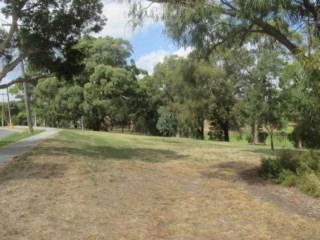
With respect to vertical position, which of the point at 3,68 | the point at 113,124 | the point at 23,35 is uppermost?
the point at 23,35

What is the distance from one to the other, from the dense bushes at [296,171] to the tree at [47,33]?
→ 36.7 ft

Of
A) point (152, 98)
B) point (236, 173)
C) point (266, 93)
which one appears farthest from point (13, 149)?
point (152, 98)

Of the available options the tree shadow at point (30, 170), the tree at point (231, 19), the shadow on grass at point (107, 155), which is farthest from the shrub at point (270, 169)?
the tree shadow at point (30, 170)

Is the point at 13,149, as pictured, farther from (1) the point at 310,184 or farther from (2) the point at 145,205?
(1) the point at 310,184

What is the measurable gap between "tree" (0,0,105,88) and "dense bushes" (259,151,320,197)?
1117cm

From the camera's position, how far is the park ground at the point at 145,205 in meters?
6.89

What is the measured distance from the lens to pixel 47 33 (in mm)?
19234

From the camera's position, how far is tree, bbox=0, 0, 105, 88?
62.1ft

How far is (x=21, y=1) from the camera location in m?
17.7

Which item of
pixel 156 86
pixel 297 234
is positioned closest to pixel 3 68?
pixel 297 234

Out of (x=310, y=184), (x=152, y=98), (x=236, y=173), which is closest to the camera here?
(x=310, y=184)

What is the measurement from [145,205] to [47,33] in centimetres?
1277

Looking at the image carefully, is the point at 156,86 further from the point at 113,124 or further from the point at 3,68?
the point at 3,68

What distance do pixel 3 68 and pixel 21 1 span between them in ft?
11.0
